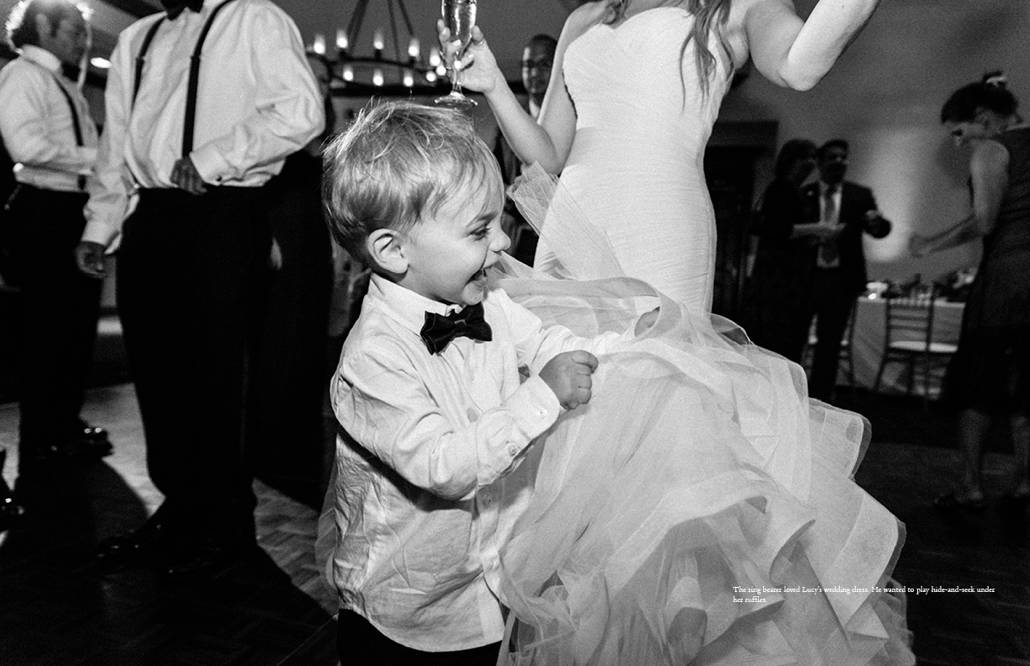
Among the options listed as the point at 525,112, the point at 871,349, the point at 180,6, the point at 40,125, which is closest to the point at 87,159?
the point at 40,125

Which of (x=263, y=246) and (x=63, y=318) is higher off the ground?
(x=263, y=246)

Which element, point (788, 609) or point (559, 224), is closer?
point (788, 609)

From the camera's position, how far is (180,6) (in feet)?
7.07

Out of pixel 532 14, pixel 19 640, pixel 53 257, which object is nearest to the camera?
pixel 19 640

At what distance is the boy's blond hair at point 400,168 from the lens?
1.04 meters

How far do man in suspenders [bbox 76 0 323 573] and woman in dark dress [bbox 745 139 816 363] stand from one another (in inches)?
118

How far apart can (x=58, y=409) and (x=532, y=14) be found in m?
7.28

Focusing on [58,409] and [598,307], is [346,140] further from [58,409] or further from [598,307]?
[58,409]

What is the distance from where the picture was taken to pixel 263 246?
7.13 ft

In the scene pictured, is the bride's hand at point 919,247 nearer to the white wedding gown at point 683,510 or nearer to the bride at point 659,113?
the bride at point 659,113

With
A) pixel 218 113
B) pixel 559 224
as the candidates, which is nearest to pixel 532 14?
pixel 218 113

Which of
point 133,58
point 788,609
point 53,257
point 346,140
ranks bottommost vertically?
point 788,609

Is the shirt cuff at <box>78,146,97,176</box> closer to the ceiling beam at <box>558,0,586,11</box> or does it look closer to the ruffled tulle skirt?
the ruffled tulle skirt

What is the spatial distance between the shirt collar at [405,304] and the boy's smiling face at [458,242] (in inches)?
0.9
